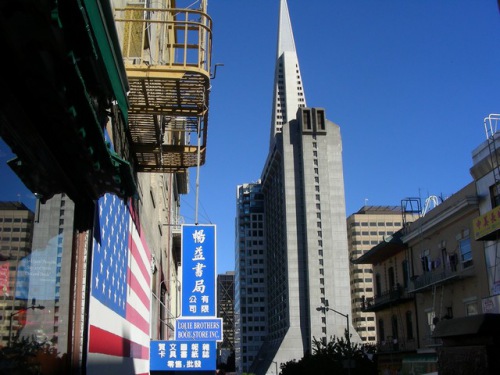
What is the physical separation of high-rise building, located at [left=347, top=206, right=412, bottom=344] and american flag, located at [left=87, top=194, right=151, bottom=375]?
490 feet

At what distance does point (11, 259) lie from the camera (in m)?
5.69

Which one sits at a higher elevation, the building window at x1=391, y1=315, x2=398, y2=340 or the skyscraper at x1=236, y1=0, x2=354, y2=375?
the skyscraper at x1=236, y1=0, x2=354, y2=375

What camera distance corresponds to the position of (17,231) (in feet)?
19.4

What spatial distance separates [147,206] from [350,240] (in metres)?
152

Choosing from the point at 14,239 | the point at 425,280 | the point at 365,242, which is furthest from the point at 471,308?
the point at 365,242

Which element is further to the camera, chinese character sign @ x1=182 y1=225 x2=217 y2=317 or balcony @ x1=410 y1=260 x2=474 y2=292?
balcony @ x1=410 y1=260 x2=474 y2=292

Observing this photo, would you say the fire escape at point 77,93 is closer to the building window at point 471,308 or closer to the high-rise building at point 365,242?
the building window at point 471,308

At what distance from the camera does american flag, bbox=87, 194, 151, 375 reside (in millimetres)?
8445

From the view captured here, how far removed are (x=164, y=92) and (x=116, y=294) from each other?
3551mm

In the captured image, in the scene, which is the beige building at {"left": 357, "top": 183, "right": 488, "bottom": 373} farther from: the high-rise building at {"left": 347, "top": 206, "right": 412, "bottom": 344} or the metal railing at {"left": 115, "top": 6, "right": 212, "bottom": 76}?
the high-rise building at {"left": 347, "top": 206, "right": 412, "bottom": 344}

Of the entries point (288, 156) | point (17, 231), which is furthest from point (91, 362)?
point (288, 156)

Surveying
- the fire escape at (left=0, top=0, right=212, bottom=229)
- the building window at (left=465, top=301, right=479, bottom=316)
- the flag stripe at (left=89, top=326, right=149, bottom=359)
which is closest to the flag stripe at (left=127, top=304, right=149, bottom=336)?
the flag stripe at (left=89, top=326, right=149, bottom=359)

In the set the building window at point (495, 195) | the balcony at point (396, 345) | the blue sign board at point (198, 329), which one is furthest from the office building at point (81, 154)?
the balcony at point (396, 345)

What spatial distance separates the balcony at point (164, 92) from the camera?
916 centimetres
